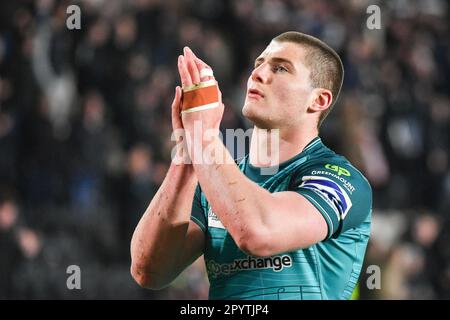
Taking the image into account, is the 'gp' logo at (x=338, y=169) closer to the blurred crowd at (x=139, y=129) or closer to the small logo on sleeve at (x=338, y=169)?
the small logo on sleeve at (x=338, y=169)

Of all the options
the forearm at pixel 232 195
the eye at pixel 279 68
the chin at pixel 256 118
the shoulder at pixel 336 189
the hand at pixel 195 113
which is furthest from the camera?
the eye at pixel 279 68

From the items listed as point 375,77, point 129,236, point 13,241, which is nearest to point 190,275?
point 129,236

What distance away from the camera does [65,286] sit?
8.12m

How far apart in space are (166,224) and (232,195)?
582 mm

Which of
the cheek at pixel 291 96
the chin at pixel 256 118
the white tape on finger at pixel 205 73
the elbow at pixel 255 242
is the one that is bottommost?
the elbow at pixel 255 242

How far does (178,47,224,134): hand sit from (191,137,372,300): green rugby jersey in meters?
0.44

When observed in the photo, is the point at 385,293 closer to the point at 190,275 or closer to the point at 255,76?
the point at 190,275

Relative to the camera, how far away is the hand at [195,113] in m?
3.06

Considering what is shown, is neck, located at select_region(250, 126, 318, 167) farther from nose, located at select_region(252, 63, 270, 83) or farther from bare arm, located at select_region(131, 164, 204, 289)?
bare arm, located at select_region(131, 164, 204, 289)

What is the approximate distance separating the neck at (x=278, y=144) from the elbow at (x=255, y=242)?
2.16 ft

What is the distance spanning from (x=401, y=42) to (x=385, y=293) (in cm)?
479

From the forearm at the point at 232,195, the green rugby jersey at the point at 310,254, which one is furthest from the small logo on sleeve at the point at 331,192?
the forearm at the point at 232,195

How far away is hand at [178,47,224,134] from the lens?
306 centimetres
